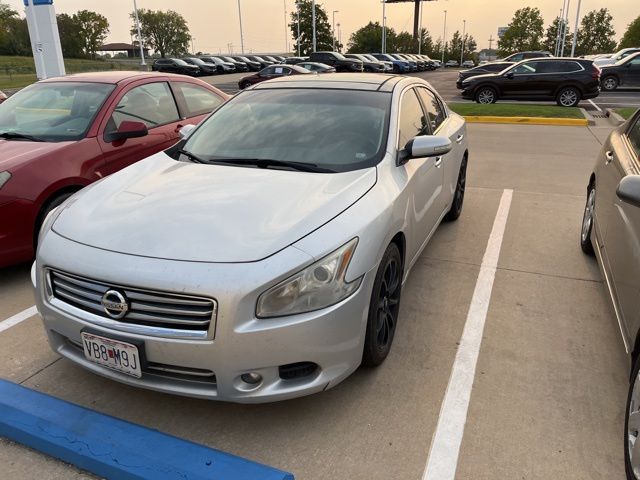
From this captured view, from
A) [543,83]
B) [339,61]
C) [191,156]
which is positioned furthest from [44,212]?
[339,61]

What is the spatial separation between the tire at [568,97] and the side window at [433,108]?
13.2 meters

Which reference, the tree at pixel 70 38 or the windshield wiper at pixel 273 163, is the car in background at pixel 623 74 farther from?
the tree at pixel 70 38

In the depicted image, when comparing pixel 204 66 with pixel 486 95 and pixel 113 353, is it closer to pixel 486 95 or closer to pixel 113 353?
pixel 486 95

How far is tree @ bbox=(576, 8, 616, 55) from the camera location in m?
63.2

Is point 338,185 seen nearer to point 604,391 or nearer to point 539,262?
point 604,391

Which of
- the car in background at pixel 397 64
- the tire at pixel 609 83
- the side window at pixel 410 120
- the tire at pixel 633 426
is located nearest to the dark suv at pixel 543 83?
the tire at pixel 609 83

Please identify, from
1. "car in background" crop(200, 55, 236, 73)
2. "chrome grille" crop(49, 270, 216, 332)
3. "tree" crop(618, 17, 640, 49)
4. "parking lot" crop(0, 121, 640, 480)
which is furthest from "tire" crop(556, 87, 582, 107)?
"tree" crop(618, 17, 640, 49)

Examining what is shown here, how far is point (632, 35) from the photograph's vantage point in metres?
63.3

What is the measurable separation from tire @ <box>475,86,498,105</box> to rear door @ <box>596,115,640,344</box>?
46.9 ft

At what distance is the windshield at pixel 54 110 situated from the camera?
4.83 m

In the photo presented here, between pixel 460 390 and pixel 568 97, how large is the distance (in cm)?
1598

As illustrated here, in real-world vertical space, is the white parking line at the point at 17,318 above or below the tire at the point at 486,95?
below

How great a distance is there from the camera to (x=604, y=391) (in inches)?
113

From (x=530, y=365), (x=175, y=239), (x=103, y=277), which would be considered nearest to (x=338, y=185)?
(x=175, y=239)
